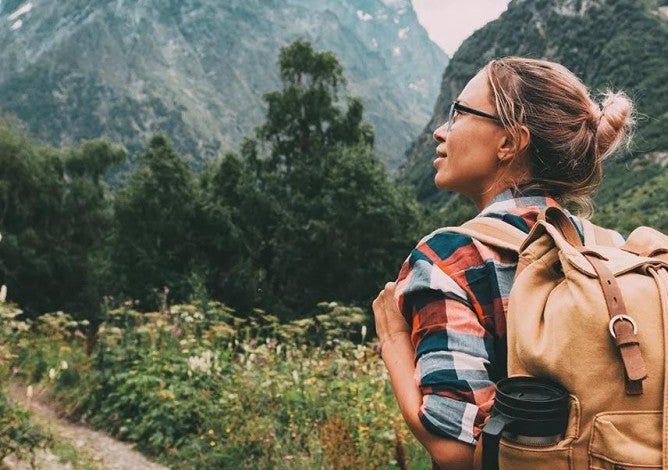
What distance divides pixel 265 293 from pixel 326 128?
7298mm

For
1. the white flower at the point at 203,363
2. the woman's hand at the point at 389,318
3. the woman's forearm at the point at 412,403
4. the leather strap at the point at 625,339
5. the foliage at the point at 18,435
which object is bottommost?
the white flower at the point at 203,363

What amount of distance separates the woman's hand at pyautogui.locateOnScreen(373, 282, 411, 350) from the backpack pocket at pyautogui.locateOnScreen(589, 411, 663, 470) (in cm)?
47

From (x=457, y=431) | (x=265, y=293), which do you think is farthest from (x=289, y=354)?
(x=265, y=293)

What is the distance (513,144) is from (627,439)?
2.26 ft

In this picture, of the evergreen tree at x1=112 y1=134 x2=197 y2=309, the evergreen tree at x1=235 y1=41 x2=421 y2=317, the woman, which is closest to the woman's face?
the woman

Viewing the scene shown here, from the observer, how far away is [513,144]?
140cm

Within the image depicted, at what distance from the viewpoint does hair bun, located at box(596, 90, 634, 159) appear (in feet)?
4.70

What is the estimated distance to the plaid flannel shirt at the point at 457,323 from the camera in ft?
3.52

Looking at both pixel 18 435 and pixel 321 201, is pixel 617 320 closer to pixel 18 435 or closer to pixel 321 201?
pixel 18 435

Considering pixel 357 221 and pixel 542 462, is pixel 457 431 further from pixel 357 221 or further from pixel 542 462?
pixel 357 221

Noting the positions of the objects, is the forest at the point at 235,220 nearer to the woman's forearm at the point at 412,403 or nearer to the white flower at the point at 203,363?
the white flower at the point at 203,363

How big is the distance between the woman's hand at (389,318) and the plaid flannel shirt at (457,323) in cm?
9

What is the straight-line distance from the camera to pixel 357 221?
73.0ft

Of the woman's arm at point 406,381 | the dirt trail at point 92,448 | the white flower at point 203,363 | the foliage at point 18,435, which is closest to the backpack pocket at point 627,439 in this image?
the woman's arm at point 406,381
